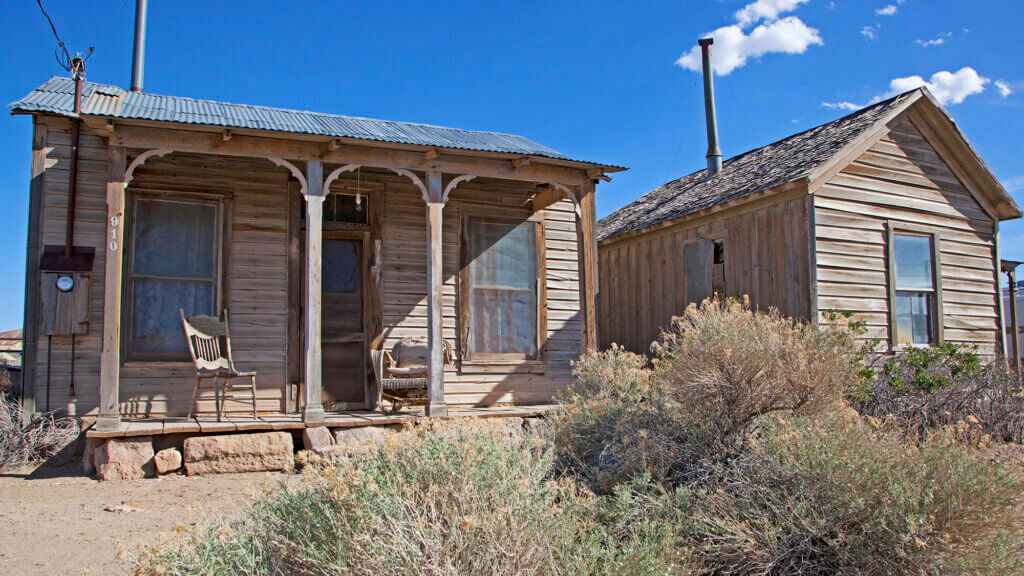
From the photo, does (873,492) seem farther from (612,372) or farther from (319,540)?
(612,372)

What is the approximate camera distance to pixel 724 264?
1006cm

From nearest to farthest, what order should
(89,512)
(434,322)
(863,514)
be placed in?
(863,514), (89,512), (434,322)

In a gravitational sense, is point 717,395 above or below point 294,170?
below

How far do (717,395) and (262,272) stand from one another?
17.8ft

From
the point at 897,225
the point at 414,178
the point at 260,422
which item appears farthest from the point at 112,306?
the point at 897,225

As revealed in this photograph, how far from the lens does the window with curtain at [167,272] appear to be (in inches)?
296

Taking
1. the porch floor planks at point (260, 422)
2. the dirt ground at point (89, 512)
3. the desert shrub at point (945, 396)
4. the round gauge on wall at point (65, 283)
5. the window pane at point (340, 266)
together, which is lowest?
the dirt ground at point (89, 512)

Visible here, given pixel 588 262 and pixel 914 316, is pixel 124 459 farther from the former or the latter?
pixel 914 316

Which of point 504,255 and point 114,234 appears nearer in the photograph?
point 114,234

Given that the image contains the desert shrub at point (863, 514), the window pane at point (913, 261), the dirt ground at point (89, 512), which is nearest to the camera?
the desert shrub at point (863, 514)

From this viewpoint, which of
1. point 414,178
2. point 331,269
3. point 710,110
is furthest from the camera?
point 710,110

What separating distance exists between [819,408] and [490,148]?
457 centimetres

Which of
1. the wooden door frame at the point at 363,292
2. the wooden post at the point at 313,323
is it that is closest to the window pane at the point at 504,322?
the wooden door frame at the point at 363,292

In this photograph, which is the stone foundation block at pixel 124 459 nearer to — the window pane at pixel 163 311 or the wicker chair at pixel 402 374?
the window pane at pixel 163 311
